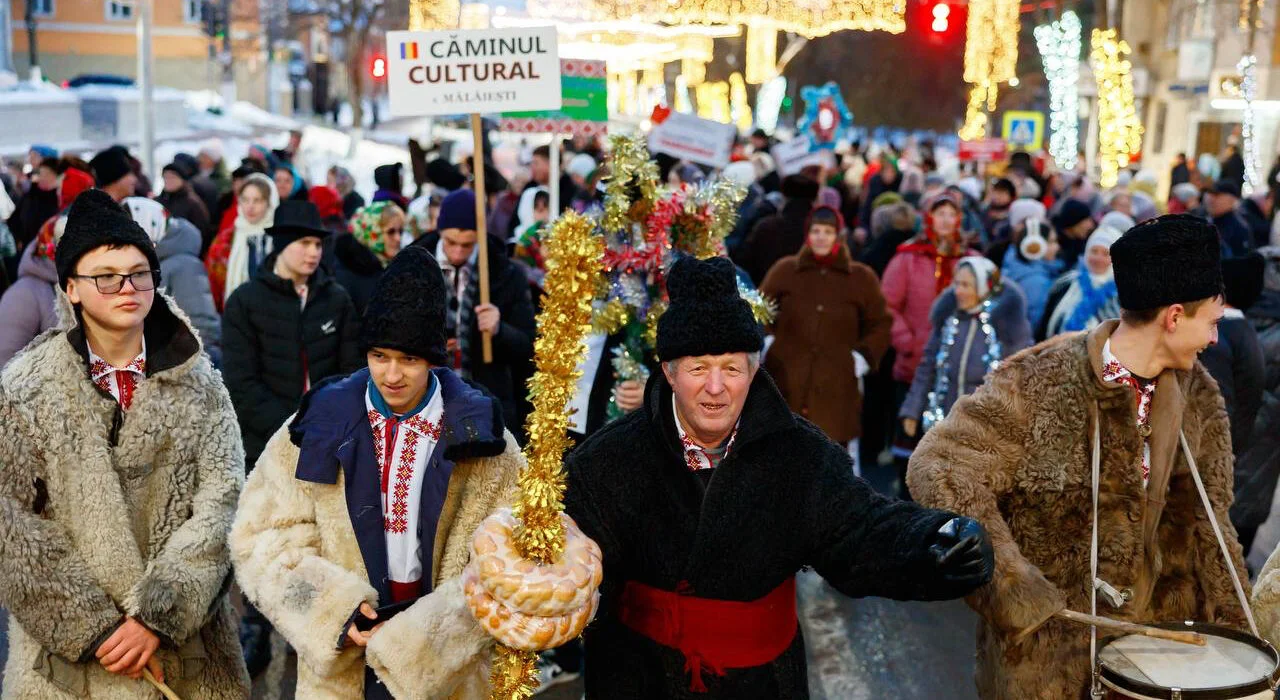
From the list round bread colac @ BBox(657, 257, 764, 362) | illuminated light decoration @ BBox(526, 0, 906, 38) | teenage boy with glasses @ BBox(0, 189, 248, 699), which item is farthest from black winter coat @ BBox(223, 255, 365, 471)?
illuminated light decoration @ BBox(526, 0, 906, 38)

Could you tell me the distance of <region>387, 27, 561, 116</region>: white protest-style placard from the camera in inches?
285

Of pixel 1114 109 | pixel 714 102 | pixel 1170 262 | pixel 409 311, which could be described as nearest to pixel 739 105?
pixel 714 102

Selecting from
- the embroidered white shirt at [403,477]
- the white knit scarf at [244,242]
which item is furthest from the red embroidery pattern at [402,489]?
the white knit scarf at [244,242]

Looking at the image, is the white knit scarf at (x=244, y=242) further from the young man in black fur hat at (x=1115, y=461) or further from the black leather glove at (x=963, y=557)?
the black leather glove at (x=963, y=557)

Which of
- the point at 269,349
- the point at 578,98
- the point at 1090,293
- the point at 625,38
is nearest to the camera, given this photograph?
the point at 269,349

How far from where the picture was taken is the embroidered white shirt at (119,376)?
13.7ft

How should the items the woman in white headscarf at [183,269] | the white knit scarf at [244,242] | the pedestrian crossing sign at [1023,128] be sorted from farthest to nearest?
the pedestrian crossing sign at [1023,128] < the white knit scarf at [244,242] < the woman in white headscarf at [183,269]

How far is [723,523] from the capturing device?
3559mm

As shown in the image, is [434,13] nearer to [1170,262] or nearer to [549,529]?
[1170,262]

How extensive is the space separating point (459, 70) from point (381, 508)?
3.72m

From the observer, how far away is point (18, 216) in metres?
13.1

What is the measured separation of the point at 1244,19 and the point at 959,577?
26.6 m

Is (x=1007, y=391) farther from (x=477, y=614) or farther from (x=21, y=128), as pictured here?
(x=21, y=128)

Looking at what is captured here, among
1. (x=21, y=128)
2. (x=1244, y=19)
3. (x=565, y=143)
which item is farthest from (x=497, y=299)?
(x=21, y=128)
